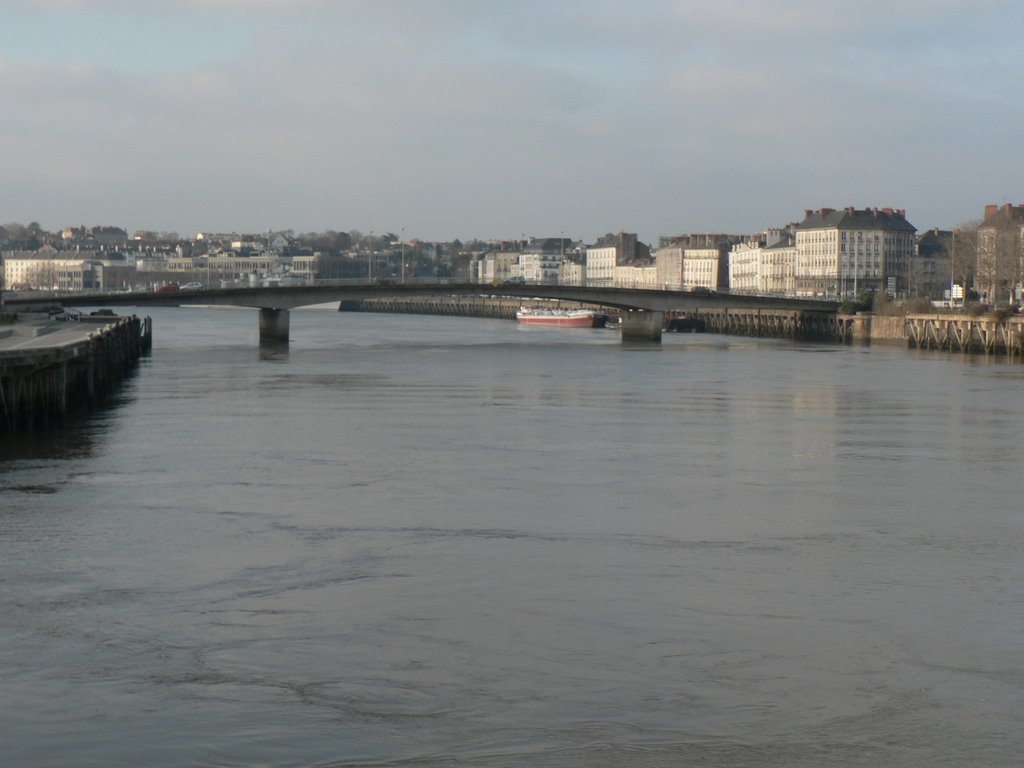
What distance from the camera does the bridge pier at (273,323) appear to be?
77.3 metres

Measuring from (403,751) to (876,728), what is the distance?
135 inches

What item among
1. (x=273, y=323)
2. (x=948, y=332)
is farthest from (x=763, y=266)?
(x=273, y=323)

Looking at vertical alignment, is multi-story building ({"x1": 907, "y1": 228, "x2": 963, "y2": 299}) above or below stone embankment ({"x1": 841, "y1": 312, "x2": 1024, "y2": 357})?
above

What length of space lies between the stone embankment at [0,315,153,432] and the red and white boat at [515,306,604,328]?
199 ft

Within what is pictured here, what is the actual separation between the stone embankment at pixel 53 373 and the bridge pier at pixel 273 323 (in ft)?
72.3

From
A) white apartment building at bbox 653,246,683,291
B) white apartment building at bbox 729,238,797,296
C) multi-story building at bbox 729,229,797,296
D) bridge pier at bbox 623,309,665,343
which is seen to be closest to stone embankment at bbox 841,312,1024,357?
bridge pier at bbox 623,309,665,343

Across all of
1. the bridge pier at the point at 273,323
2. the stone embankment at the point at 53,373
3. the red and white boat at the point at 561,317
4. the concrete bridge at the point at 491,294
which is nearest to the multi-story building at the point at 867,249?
the red and white boat at the point at 561,317

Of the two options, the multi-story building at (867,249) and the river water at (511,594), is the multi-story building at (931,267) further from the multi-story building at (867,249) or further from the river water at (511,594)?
the river water at (511,594)

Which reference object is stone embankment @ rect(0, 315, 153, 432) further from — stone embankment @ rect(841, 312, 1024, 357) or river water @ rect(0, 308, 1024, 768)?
stone embankment @ rect(841, 312, 1024, 357)

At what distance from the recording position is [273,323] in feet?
255

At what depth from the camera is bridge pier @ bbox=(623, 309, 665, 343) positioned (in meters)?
84.0

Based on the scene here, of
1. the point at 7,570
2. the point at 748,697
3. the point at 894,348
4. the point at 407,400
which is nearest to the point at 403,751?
the point at 748,697

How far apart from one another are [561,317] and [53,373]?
8397cm

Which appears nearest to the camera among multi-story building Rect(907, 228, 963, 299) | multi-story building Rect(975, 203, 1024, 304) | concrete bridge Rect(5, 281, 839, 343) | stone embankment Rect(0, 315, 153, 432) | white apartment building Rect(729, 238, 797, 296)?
stone embankment Rect(0, 315, 153, 432)
